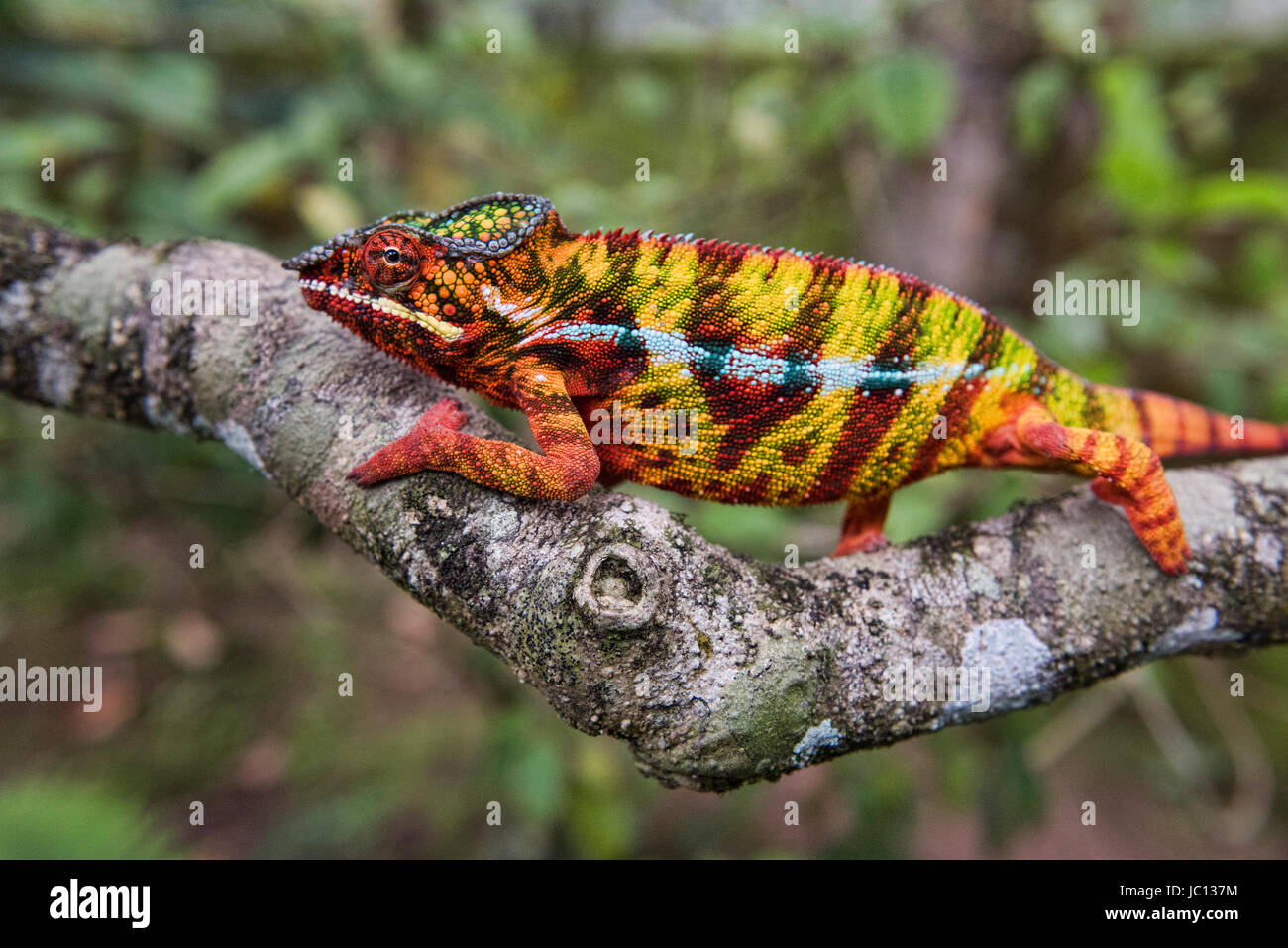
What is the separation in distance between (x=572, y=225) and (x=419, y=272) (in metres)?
1.41

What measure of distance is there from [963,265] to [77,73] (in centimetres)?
364

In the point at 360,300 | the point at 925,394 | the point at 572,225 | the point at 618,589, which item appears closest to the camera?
the point at 618,589

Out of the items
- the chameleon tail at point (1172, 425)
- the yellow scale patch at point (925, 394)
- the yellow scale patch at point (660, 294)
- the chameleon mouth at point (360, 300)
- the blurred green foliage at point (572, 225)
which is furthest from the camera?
the blurred green foliage at point (572, 225)

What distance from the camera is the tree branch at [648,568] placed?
117cm

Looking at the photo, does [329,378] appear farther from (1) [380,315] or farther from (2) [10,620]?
(2) [10,620]

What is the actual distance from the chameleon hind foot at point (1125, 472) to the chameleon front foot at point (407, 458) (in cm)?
129

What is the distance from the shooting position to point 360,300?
151cm

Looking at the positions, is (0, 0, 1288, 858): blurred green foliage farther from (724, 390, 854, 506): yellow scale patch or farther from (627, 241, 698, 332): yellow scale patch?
(627, 241, 698, 332): yellow scale patch

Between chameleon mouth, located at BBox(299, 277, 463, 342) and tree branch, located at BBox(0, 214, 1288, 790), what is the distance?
0.32 ft

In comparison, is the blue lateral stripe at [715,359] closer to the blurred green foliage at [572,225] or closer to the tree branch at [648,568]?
the tree branch at [648,568]

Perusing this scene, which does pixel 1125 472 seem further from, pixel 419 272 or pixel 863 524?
pixel 419 272

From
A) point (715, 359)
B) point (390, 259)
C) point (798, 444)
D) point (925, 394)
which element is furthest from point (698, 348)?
point (390, 259)

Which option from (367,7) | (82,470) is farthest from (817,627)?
(367,7)

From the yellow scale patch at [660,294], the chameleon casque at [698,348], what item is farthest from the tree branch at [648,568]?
the yellow scale patch at [660,294]
